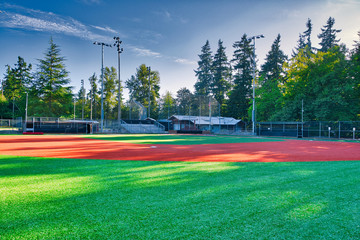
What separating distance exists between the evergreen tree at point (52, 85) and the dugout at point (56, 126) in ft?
65.4

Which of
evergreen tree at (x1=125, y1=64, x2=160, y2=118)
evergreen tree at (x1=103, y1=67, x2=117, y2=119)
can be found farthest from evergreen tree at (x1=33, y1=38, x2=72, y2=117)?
evergreen tree at (x1=125, y1=64, x2=160, y2=118)

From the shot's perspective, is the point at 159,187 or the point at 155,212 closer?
the point at 155,212

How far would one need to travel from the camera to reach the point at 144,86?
75375 millimetres

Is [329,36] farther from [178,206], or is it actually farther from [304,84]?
[178,206]

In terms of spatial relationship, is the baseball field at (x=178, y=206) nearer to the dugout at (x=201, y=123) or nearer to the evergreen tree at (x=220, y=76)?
the dugout at (x=201, y=123)

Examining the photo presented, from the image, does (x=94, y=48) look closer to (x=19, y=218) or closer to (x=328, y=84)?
(x=328, y=84)

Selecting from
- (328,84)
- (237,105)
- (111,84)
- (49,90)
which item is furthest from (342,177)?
(111,84)

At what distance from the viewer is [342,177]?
20.7 feet

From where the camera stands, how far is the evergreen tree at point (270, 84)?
4903 centimetres

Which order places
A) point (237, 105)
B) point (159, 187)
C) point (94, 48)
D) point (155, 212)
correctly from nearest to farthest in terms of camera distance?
1. point (155, 212)
2. point (159, 187)
3. point (94, 48)
4. point (237, 105)

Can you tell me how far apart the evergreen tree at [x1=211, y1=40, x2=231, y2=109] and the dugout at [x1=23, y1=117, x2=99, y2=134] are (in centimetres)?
4468

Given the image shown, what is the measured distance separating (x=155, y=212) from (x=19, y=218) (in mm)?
1984

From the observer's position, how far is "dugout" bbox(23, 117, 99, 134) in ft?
108

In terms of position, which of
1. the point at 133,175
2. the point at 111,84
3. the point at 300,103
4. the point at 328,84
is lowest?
the point at 133,175
